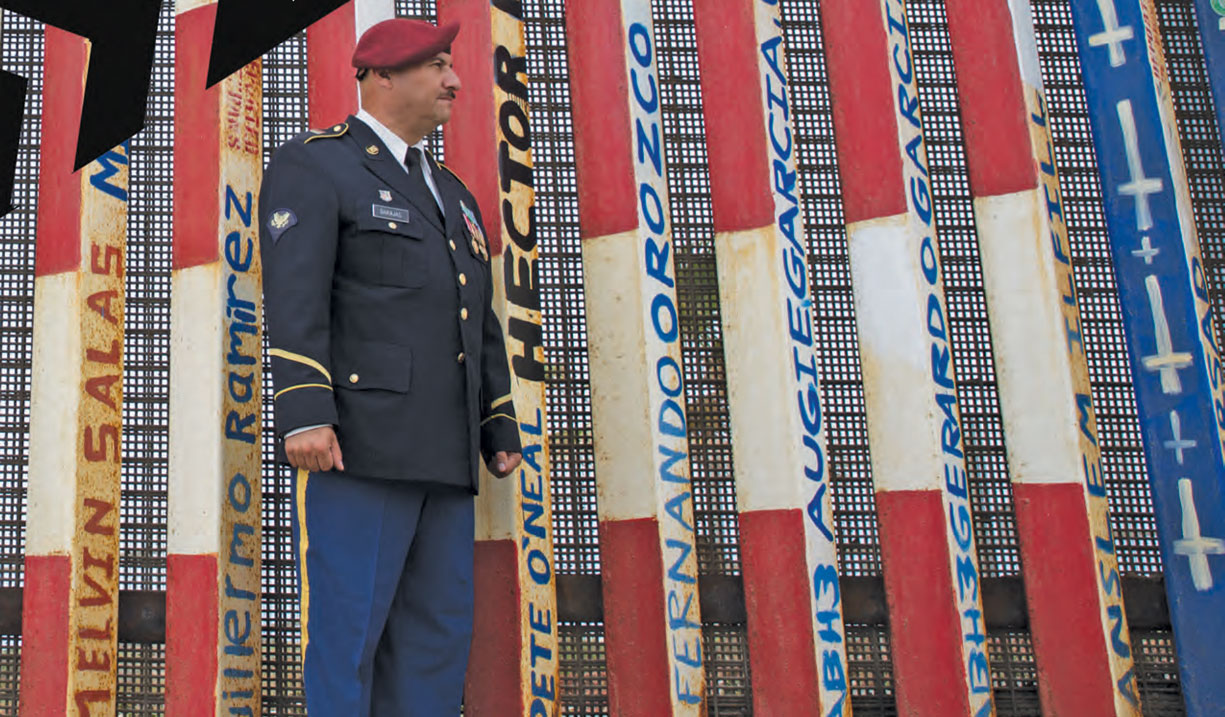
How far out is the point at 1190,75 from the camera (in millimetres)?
3215

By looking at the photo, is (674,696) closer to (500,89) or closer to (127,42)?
(500,89)

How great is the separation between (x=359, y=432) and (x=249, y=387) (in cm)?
60

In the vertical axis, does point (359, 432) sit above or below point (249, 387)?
below

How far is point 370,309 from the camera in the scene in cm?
218

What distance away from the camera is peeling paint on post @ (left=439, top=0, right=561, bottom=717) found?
2.53 meters

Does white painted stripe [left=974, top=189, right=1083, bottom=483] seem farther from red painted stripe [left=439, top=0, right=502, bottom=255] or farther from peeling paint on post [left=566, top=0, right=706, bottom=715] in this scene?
red painted stripe [left=439, top=0, right=502, bottom=255]

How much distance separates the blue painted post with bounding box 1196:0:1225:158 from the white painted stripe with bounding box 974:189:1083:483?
56 centimetres

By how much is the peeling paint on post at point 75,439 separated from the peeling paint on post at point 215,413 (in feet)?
0.52

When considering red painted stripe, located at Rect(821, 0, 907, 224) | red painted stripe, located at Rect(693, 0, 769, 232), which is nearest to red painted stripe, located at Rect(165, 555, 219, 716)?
red painted stripe, located at Rect(693, 0, 769, 232)

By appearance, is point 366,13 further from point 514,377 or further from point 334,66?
point 514,377

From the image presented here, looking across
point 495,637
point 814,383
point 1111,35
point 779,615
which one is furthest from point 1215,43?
point 495,637

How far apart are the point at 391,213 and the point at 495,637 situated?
3.07 feet

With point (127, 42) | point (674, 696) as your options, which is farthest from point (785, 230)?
point (127, 42)

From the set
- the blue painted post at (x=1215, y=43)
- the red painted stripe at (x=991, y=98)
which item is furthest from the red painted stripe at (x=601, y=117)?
the blue painted post at (x=1215, y=43)
